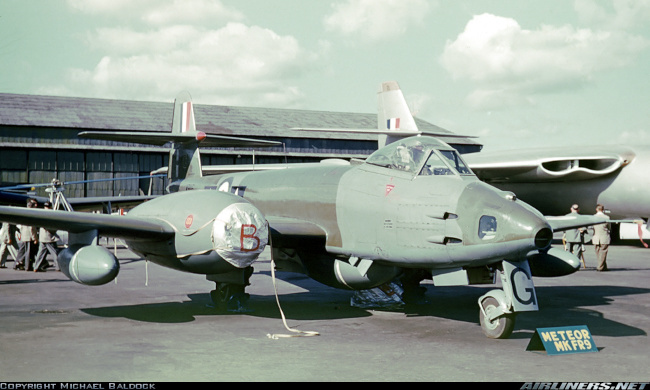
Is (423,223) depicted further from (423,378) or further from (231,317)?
(231,317)

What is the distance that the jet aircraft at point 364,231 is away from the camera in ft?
26.7

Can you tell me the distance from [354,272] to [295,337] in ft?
6.12

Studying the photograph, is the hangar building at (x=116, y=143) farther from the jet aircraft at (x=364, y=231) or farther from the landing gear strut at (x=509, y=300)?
the landing gear strut at (x=509, y=300)

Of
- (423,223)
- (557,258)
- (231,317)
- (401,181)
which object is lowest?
(231,317)

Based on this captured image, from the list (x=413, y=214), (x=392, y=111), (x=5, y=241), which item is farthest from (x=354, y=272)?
(x=392, y=111)

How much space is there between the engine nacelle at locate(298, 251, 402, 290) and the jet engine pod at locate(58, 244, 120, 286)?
3327 mm

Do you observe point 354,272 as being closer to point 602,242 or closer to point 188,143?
point 188,143

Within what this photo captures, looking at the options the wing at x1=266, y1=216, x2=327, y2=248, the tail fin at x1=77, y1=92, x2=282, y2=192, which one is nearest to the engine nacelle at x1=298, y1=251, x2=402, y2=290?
the wing at x1=266, y1=216, x2=327, y2=248

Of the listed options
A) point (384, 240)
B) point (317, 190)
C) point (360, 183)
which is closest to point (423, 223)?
point (384, 240)

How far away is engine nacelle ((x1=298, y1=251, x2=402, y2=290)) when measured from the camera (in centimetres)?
981

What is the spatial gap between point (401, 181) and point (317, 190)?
1.87 meters

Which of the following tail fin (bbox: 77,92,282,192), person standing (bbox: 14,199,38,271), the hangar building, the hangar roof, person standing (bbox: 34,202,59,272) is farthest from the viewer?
the hangar roof

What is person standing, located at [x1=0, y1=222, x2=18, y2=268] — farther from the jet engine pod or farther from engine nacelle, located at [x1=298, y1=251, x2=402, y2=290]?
engine nacelle, located at [x1=298, y1=251, x2=402, y2=290]

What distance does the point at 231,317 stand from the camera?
9.98 meters
